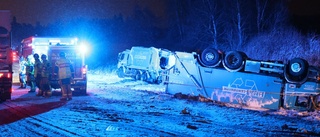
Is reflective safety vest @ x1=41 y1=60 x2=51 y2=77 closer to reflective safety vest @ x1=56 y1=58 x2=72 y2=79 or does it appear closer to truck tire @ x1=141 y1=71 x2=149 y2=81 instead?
reflective safety vest @ x1=56 y1=58 x2=72 y2=79

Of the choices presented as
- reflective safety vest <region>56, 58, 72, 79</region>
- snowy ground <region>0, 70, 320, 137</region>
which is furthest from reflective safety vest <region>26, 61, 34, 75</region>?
reflective safety vest <region>56, 58, 72, 79</region>

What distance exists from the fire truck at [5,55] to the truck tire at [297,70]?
→ 850 cm

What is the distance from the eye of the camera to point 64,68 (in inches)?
411

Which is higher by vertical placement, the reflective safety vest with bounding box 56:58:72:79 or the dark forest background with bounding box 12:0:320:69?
the dark forest background with bounding box 12:0:320:69

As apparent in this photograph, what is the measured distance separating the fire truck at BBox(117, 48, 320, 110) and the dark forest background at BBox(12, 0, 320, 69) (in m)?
5.22

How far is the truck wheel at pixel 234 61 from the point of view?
10.2 m

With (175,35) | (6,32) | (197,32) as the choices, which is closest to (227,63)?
(6,32)

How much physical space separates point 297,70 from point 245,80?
158 centimetres

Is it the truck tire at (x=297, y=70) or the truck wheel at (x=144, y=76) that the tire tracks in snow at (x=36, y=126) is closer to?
the truck tire at (x=297, y=70)

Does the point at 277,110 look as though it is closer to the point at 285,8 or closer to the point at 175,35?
the point at 285,8

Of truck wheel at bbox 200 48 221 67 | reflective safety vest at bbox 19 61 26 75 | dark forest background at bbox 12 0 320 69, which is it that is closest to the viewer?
truck wheel at bbox 200 48 221 67

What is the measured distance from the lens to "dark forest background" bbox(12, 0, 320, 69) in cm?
1914

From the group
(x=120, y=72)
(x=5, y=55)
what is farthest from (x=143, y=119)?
(x=120, y=72)

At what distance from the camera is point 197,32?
29.2 metres
